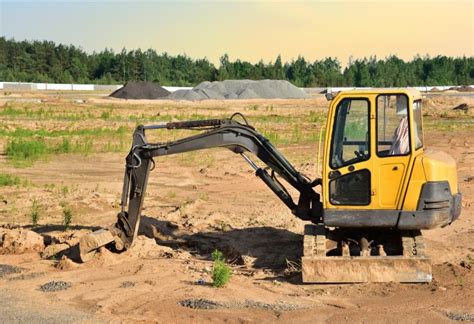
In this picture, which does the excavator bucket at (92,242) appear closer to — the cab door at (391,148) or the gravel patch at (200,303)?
the gravel patch at (200,303)

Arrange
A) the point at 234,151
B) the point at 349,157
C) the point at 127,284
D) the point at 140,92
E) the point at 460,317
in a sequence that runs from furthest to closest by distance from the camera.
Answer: the point at 140,92 < the point at 234,151 < the point at 127,284 < the point at 349,157 < the point at 460,317

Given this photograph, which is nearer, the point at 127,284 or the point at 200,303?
the point at 200,303

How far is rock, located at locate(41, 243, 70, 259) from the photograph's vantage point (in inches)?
500

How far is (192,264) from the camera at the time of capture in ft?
39.3

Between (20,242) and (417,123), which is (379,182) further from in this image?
(20,242)

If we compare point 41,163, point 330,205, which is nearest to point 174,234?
point 330,205

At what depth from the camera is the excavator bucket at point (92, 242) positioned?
11.9 meters

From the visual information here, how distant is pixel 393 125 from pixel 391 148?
0.33 m

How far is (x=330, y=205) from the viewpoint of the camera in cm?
1070

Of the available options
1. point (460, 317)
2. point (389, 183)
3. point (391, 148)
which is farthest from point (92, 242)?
point (460, 317)

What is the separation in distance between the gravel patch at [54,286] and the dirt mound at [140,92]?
60529mm

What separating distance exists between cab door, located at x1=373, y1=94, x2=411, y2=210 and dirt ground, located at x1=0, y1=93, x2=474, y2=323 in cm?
133

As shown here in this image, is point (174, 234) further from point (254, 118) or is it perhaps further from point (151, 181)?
point (254, 118)

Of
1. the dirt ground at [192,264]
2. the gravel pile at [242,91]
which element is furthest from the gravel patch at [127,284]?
the gravel pile at [242,91]
